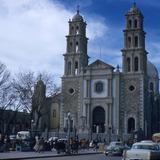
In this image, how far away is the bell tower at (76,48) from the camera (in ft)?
267

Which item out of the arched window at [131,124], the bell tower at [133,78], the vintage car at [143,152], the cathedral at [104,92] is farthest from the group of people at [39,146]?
the arched window at [131,124]

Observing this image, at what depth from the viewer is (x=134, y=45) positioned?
78188 millimetres

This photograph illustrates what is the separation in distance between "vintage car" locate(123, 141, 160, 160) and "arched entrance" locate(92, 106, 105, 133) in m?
50.7

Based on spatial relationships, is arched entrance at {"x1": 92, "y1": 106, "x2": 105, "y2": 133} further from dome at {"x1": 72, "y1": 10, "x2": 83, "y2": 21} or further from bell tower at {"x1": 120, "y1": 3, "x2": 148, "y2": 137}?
dome at {"x1": 72, "y1": 10, "x2": 83, "y2": 21}

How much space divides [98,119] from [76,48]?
13688 mm

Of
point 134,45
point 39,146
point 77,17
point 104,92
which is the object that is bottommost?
point 39,146

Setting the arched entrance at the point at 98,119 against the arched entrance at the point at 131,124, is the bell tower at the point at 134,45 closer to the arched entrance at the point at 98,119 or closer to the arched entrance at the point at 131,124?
the arched entrance at the point at 98,119

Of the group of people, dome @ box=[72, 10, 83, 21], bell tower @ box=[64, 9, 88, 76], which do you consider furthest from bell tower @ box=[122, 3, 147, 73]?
the group of people

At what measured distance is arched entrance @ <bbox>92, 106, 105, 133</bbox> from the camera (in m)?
77.8

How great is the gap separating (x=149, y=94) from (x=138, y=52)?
9272 mm

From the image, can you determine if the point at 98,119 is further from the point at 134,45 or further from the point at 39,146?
the point at 39,146

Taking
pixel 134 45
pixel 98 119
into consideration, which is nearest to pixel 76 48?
pixel 134 45

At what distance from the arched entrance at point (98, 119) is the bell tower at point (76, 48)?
778 centimetres

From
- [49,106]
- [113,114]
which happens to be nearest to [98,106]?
[113,114]
